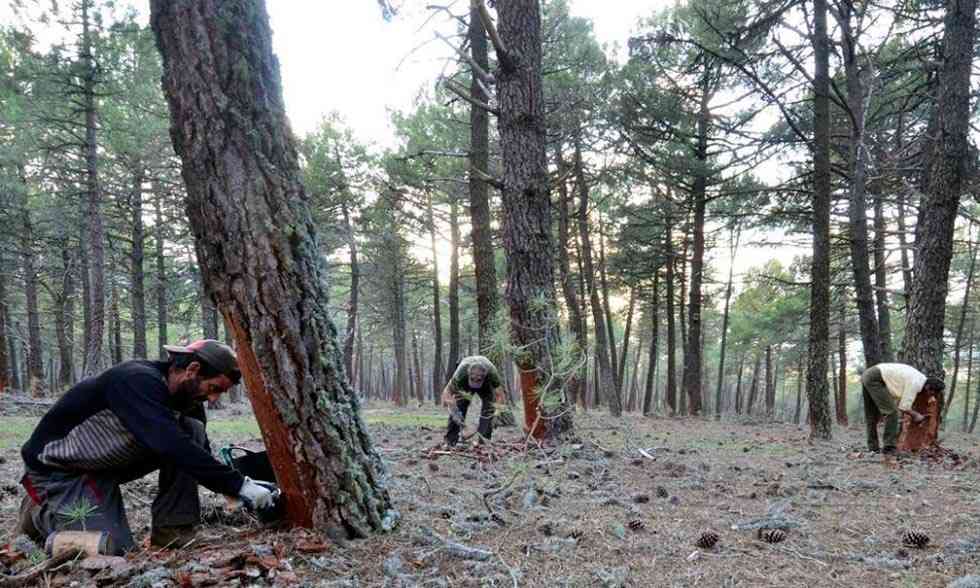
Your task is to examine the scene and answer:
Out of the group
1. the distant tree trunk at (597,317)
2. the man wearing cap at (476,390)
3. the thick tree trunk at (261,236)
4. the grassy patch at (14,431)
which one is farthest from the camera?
the distant tree trunk at (597,317)

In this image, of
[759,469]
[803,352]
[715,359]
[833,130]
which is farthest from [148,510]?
[715,359]

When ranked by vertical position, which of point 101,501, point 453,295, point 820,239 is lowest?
point 101,501

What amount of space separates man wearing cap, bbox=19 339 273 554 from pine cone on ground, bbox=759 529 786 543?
8.35ft

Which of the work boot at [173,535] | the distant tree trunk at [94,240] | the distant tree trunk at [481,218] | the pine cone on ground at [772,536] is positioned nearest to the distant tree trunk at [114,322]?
the distant tree trunk at [94,240]

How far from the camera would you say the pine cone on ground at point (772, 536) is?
9.58 ft

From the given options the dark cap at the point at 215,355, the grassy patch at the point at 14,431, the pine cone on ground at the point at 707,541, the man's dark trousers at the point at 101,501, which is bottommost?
the grassy patch at the point at 14,431

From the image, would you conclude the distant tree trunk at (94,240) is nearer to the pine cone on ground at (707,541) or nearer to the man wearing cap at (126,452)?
the man wearing cap at (126,452)

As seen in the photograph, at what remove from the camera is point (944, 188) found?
699 cm

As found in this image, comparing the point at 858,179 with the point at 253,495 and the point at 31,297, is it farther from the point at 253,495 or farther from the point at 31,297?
the point at 31,297

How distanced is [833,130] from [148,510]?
13.9 metres

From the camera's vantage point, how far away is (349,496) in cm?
270

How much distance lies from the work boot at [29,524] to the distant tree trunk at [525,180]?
12.9 feet

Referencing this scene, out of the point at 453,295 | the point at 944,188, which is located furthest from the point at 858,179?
the point at 453,295

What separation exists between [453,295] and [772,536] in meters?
15.2
